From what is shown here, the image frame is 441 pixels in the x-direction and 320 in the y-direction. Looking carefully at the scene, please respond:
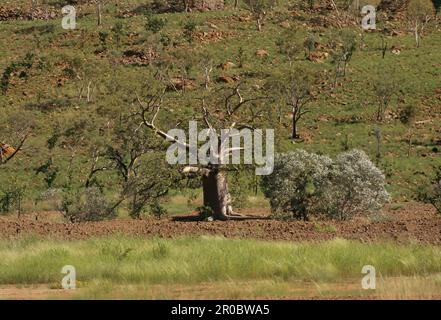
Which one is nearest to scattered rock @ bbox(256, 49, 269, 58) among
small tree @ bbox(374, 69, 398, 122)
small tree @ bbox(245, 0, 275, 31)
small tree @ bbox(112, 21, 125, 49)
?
small tree @ bbox(245, 0, 275, 31)

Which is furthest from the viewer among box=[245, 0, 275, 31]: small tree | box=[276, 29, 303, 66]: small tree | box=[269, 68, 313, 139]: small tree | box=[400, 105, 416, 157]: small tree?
box=[245, 0, 275, 31]: small tree

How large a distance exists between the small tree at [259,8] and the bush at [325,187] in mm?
49266

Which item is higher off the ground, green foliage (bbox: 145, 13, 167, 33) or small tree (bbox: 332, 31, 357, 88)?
green foliage (bbox: 145, 13, 167, 33)

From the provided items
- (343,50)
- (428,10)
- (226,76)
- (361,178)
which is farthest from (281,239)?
(428,10)

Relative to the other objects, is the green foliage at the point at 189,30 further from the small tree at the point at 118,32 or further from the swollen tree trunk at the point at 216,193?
the swollen tree trunk at the point at 216,193

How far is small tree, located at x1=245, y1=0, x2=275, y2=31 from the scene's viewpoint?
2667 inches

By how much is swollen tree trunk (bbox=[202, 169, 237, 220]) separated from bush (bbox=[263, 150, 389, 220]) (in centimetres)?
160

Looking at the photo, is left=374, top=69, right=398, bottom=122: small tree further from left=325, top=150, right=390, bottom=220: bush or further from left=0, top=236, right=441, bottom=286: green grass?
left=0, top=236, right=441, bottom=286: green grass

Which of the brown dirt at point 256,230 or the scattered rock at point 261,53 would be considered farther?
the scattered rock at point 261,53

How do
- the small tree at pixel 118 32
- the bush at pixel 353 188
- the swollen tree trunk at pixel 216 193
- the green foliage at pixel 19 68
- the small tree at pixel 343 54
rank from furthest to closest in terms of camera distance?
the small tree at pixel 118 32, the small tree at pixel 343 54, the green foliage at pixel 19 68, the swollen tree trunk at pixel 216 193, the bush at pixel 353 188

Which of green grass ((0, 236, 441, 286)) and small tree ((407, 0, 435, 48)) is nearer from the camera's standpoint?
green grass ((0, 236, 441, 286))

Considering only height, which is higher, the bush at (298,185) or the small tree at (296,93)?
the small tree at (296,93)

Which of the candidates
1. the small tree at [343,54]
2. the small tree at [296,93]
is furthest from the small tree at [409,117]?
the small tree at [343,54]

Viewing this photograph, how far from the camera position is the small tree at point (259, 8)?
67.8 m
